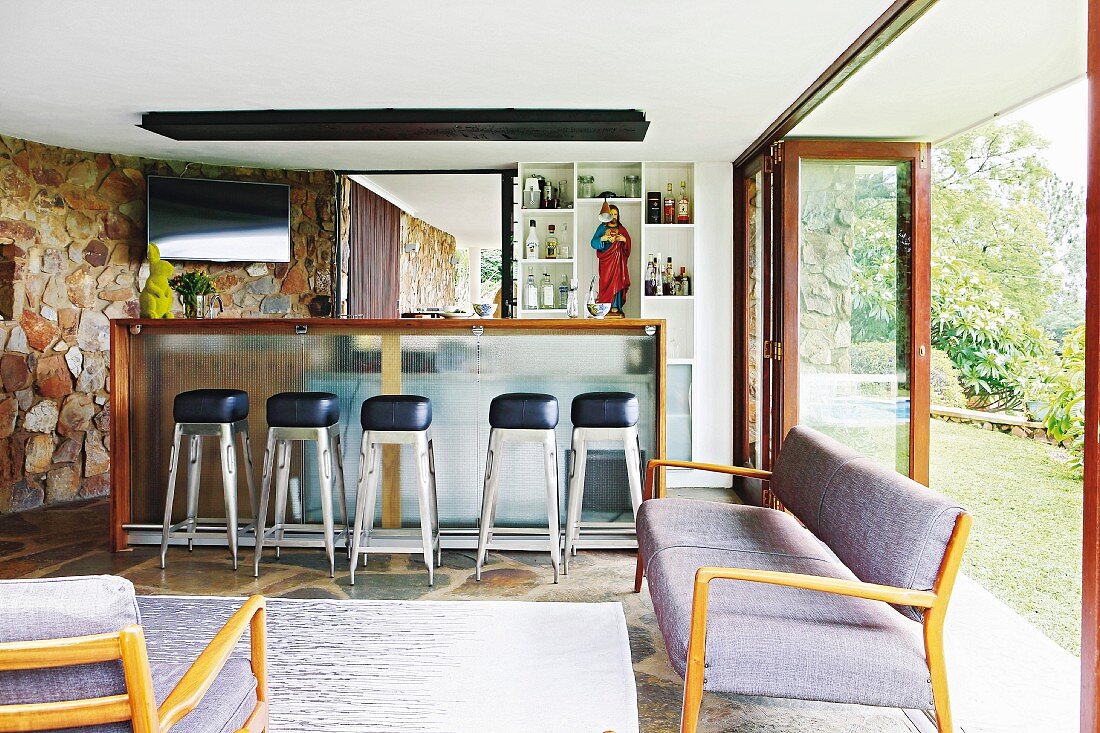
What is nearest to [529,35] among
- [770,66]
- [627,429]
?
[770,66]

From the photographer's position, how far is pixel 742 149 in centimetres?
536

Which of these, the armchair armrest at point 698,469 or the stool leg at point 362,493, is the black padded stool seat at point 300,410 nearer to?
the stool leg at point 362,493

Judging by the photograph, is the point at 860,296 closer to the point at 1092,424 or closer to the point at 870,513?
the point at 870,513

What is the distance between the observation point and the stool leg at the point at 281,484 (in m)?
3.63

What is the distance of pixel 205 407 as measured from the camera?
3611 mm

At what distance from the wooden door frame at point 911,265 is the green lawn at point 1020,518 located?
732mm

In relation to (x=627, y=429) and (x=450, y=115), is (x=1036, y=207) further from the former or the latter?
(x=450, y=115)

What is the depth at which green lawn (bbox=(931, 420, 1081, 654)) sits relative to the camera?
3871 mm

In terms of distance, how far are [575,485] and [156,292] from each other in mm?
2463

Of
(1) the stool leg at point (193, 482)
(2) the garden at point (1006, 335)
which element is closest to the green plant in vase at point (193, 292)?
(1) the stool leg at point (193, 482)

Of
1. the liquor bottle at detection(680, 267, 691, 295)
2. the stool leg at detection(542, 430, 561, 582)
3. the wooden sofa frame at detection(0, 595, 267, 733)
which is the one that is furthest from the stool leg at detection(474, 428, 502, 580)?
the liquor bottle at detection(680, 267, 691, 295)

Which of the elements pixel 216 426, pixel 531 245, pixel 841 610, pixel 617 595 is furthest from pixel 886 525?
pixel 531 245

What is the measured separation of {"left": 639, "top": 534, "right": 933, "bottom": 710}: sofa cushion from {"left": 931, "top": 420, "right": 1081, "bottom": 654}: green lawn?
1877mm

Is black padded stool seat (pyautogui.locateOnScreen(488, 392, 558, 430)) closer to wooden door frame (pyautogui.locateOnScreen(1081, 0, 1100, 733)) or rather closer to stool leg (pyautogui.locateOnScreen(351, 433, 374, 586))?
stool leg (pyautogui.locateOnScreen(351, 433, 374, 586))
